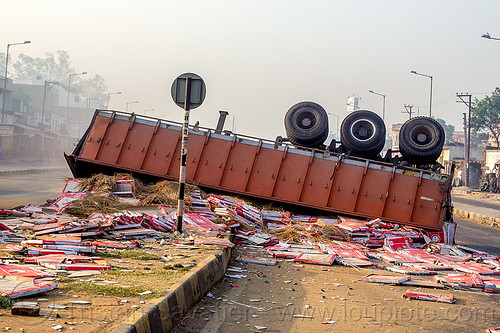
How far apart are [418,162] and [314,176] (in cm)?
351

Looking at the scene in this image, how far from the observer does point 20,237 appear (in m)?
9.52

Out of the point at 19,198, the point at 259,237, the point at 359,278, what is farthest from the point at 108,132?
the point at 359,278

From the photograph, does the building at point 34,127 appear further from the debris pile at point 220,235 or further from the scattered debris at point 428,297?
the scattered debris at point 428,297

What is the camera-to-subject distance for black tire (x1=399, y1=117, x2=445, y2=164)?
712 inches

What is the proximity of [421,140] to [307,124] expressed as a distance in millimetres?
3541

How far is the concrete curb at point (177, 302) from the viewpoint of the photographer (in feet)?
16.8

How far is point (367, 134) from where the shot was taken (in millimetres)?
18578

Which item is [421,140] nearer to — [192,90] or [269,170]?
[269,170]

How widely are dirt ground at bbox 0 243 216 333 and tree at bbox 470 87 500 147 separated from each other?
88259mm

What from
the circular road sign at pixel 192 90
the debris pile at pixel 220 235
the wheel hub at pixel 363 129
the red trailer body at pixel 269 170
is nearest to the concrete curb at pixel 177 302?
the debris pile at pixel 220 235

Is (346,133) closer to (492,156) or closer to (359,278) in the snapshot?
(359,278)

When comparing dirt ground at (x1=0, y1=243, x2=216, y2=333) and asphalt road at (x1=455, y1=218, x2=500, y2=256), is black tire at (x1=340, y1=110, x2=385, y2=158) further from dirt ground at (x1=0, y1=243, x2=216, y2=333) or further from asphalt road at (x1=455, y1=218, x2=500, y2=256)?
dirt ground at (x1=0, y1=243, x2=216, y2=333)

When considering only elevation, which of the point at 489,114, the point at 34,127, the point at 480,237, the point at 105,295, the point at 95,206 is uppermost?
the point at 489,114

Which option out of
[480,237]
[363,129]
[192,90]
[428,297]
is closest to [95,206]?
[192,90]
